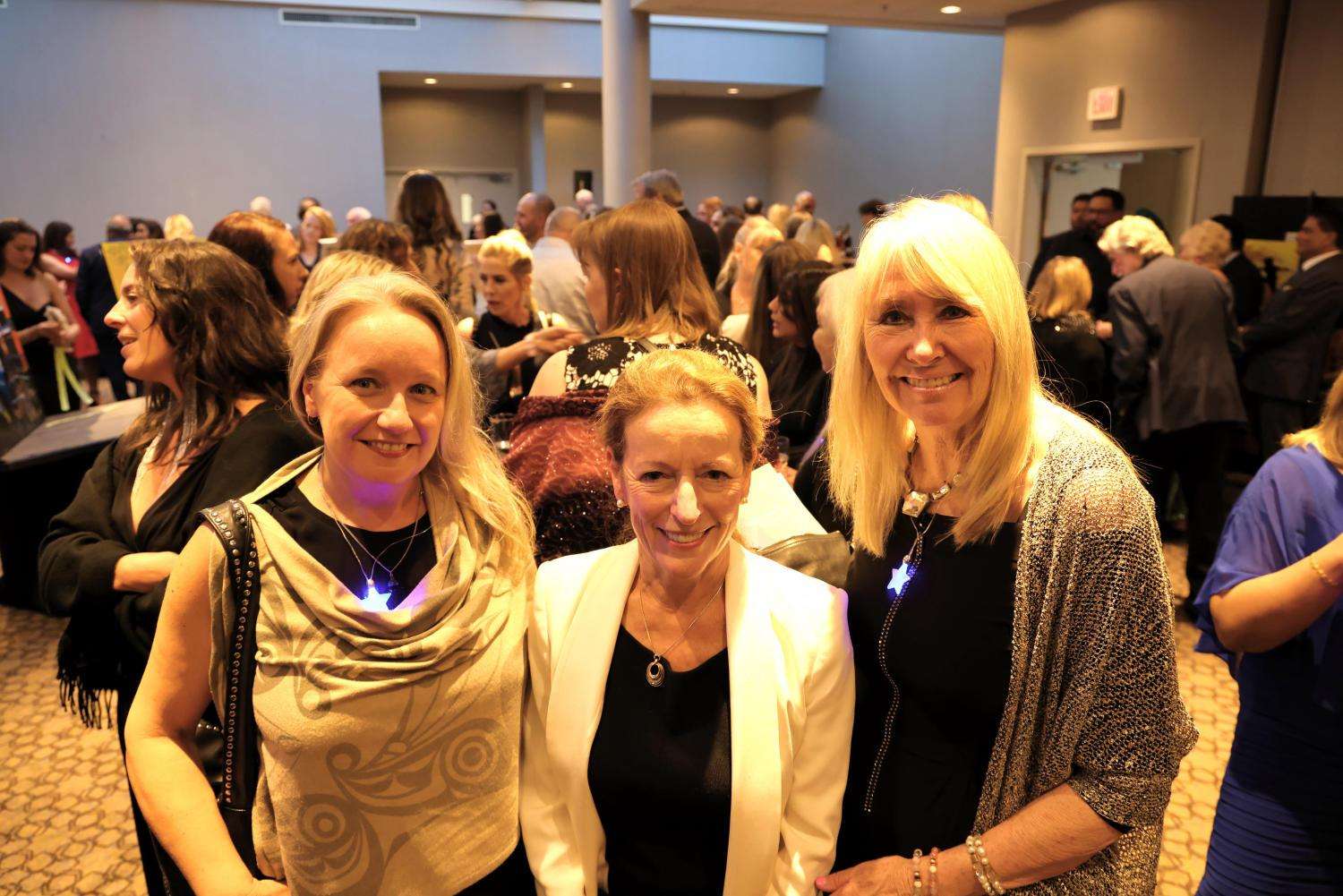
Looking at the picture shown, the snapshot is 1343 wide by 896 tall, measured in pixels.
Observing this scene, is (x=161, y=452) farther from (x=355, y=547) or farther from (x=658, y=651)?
Answer: (x=658, y=651)

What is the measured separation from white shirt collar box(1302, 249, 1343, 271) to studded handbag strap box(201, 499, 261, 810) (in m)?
5.96

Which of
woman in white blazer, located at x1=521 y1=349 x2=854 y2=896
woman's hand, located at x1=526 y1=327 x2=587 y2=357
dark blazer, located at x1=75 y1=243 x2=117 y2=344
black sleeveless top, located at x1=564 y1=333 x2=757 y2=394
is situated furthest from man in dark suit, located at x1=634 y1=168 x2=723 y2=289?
dark blazer, located at x1=75 y1=243 x2=117 y2=344

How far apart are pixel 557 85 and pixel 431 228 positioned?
12.9 m

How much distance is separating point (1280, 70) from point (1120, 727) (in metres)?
7.25

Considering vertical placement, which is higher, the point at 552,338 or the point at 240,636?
the point at 552,338

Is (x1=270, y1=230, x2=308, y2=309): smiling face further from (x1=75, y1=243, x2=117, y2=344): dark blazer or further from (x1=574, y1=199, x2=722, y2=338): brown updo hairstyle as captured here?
(x1=75, y1=243, x2=117, y2=344): dark blazer

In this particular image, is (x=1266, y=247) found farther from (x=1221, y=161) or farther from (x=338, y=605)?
(x=338, y=605)

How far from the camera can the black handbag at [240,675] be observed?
137cm

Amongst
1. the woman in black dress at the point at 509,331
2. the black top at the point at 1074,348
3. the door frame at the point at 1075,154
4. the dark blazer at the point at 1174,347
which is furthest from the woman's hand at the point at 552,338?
the door frame at the point at 1075,154

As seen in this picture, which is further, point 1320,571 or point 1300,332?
point 1300,332

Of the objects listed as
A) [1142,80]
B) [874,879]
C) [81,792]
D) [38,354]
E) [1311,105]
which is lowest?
[81,792]

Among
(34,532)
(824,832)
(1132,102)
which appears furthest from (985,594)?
(1132,102)

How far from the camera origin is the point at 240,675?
54.0 inches

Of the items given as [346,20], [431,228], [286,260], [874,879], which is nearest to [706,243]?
[431,228]
